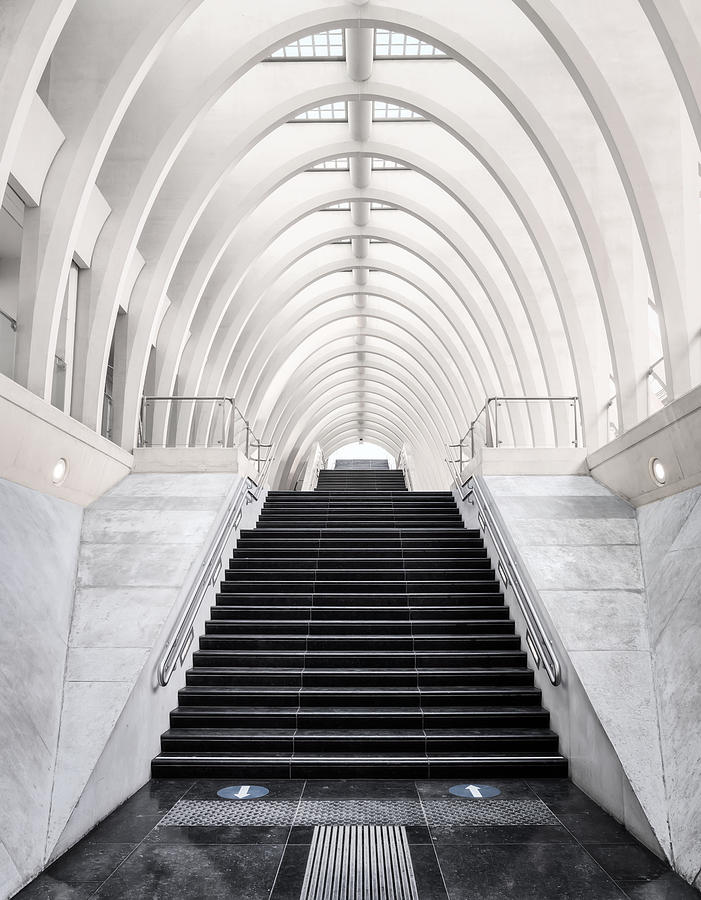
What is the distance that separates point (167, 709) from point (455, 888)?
390cm

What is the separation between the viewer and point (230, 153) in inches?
592

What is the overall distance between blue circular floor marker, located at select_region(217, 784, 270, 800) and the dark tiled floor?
0.47 meters

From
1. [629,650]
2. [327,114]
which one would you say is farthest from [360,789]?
[327,114]

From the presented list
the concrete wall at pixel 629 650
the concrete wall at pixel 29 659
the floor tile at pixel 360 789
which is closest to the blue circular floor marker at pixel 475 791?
the floor tile at pixel 360 789

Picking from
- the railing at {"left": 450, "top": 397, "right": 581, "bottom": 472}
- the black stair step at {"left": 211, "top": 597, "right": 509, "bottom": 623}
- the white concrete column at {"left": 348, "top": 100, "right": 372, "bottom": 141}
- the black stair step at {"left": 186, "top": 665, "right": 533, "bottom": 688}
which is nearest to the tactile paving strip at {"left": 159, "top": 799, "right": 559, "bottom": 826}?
the black stair step at {"left": 186, "top": 665, "right": 533, "bottom": 688}

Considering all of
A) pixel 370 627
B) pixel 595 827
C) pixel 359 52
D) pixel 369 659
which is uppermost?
pixel 359 52

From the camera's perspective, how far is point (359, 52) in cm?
1501

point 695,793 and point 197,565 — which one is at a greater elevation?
point 197,565

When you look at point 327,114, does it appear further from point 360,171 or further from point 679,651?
point 679,651

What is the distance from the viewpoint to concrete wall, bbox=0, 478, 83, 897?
16.8ft

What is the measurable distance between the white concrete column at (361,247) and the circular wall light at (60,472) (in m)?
16.9

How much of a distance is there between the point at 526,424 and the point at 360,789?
39.7ft

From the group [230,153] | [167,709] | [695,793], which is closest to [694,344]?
[695,793]

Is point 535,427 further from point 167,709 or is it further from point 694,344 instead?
point 167,709
